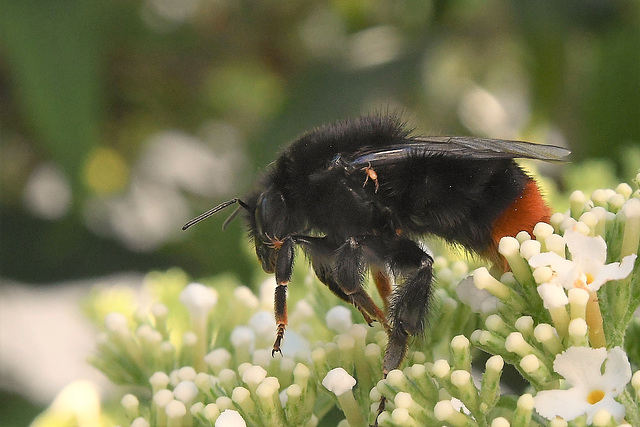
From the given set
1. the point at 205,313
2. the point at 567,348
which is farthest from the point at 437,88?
the point at 567,348

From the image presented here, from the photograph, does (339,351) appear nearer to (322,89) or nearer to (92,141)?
(92,141)

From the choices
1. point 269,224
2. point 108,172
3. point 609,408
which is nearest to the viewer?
point 609,408

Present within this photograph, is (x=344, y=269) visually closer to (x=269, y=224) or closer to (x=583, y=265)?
(x=269, y=224)

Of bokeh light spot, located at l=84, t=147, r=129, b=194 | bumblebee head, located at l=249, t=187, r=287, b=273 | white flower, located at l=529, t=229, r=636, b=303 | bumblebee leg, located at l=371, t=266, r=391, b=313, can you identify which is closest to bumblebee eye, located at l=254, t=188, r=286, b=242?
bumblebee head, located at l=249, t=187, r=287, b=273

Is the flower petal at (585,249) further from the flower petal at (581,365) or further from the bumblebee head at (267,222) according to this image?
the bumblebee head at (267,222)

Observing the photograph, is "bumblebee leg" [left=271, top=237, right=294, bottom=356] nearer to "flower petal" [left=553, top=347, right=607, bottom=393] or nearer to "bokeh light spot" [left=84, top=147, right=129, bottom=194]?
"flower petal" [left=553, top=347, right=607, bottom=393]

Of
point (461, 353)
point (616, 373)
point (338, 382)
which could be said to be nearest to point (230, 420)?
point (338, 382)
